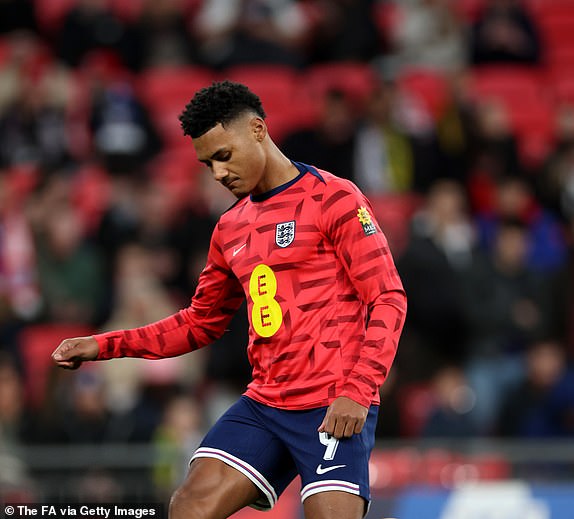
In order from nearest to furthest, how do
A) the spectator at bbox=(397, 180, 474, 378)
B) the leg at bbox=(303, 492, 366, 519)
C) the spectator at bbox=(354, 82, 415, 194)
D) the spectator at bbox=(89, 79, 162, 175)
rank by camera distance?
the leg at bbox=(303, 492, 366, 519), the spectator at bbox=(397, 180, 474, 378), the spectator at bbox=(354, 82, 415, 194), the spectator at bbox=(89, 79, 162, 175)

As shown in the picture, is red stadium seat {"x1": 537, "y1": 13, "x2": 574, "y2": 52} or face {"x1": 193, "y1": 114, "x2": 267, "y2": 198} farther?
red stadium seat {"x1": 537, "y1": 13, "x2": 574, "y2": 52}

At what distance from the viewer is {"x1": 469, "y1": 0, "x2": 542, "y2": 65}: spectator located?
46.9ft

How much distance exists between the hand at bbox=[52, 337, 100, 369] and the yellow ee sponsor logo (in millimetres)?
741

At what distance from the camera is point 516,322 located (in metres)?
10.9

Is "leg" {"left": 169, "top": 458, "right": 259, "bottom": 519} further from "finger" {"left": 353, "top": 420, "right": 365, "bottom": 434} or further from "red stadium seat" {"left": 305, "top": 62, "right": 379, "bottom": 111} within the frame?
"red stadium seat" {"left": 305, "top": 62, "right": 379, "bottom": 111}

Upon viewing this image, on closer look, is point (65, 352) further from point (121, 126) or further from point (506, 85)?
point (506, 85)

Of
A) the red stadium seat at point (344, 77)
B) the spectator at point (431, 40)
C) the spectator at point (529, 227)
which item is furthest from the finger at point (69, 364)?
the spectator at point (431, 40)

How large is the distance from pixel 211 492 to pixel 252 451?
0.23m

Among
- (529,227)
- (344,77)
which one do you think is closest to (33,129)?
(344,77)

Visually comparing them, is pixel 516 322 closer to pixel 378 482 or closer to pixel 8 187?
pixel 378 482

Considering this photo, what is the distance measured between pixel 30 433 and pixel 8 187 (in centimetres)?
312

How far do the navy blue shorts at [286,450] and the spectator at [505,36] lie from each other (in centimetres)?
960

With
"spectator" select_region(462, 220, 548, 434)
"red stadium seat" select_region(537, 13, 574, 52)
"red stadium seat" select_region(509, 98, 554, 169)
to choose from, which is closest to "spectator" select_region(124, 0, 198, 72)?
"red stadium seat" select_region(509, 98, 554, 169)

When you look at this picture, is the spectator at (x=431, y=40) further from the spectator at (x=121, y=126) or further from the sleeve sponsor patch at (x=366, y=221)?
the sleeve sponsor patch at (x=366, y=221)
